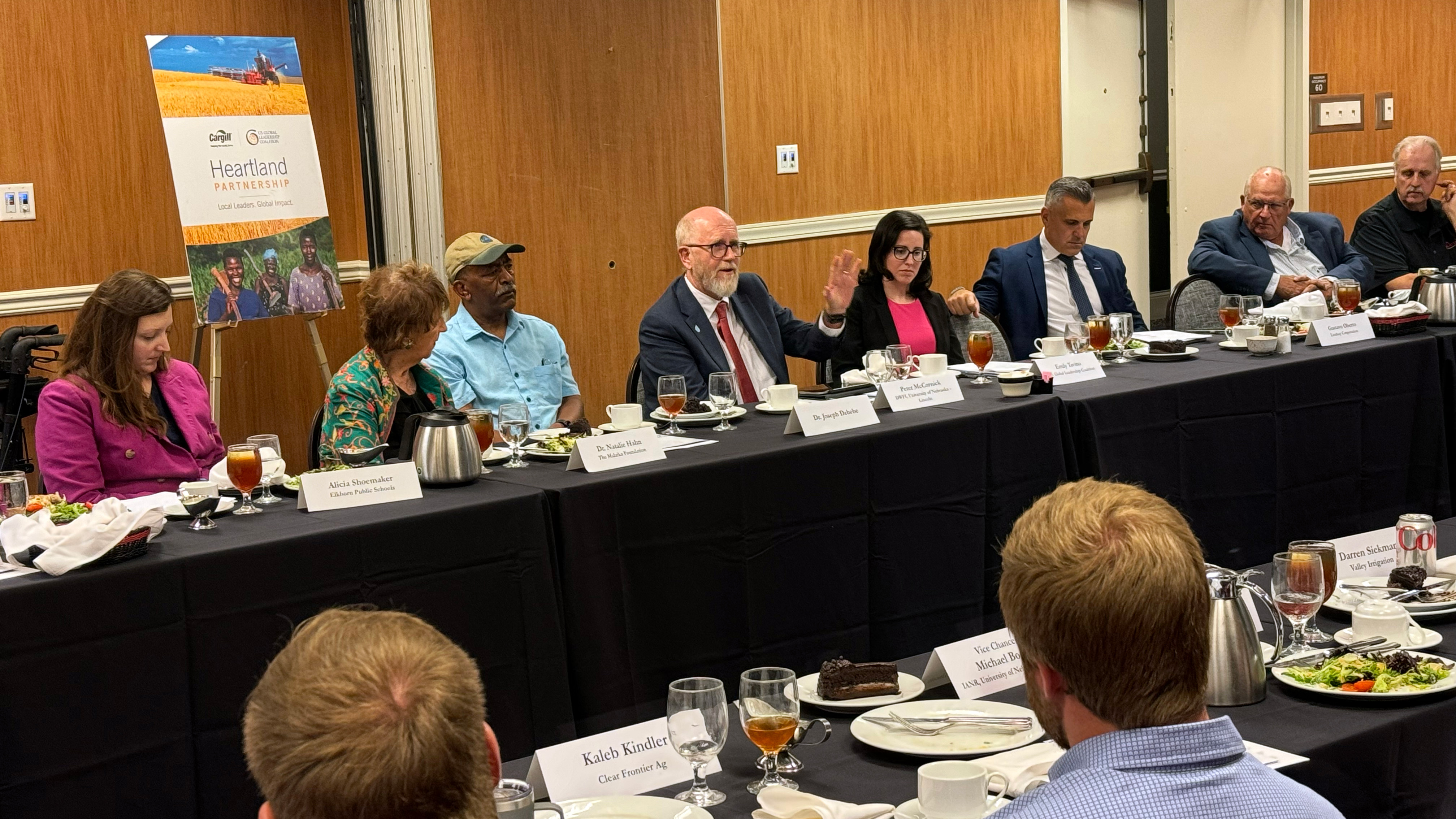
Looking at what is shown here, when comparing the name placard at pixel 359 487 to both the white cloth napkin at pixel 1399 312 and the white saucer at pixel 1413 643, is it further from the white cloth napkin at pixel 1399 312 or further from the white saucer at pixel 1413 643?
the white cloth napkin at pixel 1399 312

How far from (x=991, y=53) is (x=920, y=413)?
15.2 feet

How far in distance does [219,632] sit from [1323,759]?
1642 mm

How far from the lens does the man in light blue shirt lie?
4074mm

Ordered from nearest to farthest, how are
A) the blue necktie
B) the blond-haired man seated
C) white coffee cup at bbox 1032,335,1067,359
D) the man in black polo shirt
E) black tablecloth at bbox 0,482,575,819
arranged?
the blond-haired man seated < black tablecloth at bbox 0,482,575,819 < white coffee cup at bbox 1032,335,1067,359 < the blue necktie < the man in black polo shirt

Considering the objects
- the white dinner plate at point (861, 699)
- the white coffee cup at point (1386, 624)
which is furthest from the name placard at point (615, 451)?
the white coffee cup at point (1386, 624)

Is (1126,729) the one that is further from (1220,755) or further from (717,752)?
(717,752)

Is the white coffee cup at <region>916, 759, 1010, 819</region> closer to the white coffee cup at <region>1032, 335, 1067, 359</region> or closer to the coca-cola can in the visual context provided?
the coca-cola can

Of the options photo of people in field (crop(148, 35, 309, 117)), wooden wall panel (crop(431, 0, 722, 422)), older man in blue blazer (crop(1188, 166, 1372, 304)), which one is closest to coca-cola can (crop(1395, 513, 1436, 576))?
older man in blue blazer (crop(1188, 166, 1372, 304))

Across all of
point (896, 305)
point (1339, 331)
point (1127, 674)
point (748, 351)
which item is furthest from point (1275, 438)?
point (1127, 674)

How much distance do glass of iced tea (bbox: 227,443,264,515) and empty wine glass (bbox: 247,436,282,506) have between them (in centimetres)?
7

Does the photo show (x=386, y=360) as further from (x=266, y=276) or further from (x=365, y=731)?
(x=365, y=731)

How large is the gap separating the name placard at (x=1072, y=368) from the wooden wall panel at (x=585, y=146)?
260 centimetres

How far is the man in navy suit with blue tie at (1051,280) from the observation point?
4918mm

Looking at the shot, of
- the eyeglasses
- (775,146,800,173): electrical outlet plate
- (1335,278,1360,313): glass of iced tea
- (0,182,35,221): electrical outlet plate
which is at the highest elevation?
(775,146,800,173): electrical outlet plate
